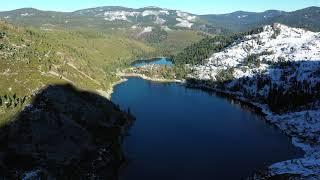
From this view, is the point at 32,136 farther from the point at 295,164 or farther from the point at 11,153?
the point at 295,164

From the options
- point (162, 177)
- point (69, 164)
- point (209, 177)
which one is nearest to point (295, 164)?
point (209, 177)

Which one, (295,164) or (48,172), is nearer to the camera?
(48,172)

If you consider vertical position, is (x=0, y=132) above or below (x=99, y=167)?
above

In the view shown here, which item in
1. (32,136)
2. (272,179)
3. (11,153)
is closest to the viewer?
(272,179)

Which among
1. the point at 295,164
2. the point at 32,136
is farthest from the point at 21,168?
the point at 295,164

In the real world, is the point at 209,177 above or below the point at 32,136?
below

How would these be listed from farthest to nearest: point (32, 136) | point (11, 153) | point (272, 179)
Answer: point (32, 136), point (11, 153), point (272, 179)

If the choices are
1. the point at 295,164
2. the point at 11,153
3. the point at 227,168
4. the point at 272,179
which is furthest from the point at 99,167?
the point at 295,164

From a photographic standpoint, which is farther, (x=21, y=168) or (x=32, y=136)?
(x=32, y=136)

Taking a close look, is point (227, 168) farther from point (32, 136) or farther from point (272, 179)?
point (32, 136)
